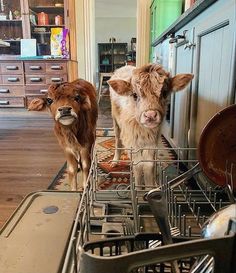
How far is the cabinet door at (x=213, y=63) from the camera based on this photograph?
945 mm

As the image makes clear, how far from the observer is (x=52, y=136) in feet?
9.16

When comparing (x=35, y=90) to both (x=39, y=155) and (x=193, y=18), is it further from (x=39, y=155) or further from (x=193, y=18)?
(x=193, y=18)

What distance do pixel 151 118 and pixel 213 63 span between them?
351mm

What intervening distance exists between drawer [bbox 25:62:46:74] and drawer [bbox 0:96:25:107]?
1.38ft

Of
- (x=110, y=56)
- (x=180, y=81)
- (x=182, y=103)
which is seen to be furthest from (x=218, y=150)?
→ (x=110, y=56)

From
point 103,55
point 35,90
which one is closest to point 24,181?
point 35,90

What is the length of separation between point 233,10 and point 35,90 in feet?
11.2

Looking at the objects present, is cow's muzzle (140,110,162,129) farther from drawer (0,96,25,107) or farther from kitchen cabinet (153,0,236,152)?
drawer (0,96,25,107)

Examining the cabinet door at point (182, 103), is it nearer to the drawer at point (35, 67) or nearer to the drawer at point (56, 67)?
the drawer at point (56, 67)

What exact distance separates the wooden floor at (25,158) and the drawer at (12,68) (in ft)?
2.43

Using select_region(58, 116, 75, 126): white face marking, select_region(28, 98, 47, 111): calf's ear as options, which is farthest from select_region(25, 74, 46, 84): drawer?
select_region(58, 116, 75, 126): white face marking

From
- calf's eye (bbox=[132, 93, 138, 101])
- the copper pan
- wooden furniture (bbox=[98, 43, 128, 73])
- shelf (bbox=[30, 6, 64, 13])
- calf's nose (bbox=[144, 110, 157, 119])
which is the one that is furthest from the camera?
wooden furniture (bbox=[98, 43, 128, 73])

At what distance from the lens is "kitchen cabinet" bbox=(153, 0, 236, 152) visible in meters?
0.96

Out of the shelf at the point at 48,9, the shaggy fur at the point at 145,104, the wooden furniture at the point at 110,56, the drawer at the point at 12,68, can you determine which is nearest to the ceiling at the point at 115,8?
the wooden furniture at the point at 110,56
